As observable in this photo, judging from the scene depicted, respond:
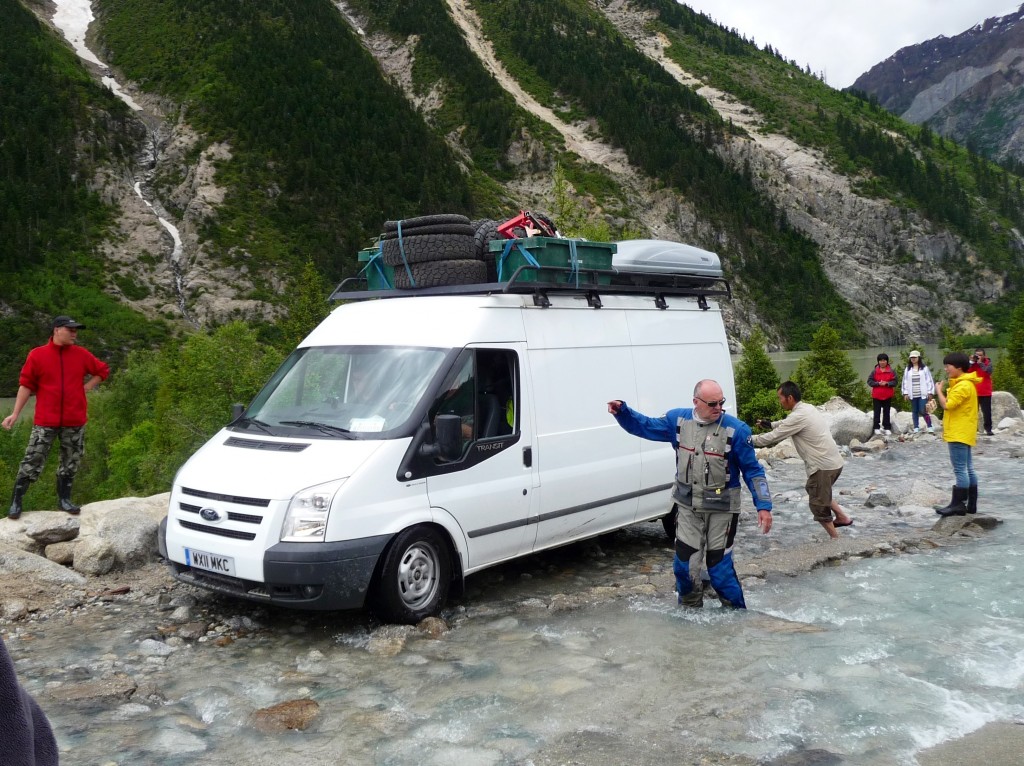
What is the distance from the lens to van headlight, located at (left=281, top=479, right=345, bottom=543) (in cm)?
580

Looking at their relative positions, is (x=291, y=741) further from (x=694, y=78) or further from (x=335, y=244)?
(x=694, y=78)

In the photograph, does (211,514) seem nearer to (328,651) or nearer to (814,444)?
(328,651)

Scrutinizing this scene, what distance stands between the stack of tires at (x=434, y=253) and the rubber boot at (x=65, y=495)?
4.13 metres

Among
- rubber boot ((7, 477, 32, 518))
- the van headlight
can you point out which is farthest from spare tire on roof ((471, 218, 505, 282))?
rubber boot ((7, 477, 32, 518))

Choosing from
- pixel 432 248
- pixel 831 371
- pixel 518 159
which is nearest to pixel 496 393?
pixel 432 248

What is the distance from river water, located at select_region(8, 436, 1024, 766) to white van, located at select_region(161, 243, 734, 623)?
0.51 meters

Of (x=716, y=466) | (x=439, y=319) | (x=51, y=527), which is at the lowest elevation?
(x=51, y=527)

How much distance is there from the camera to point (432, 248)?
7703 mm

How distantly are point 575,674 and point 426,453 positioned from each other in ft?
6.20

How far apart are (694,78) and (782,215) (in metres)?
41.4

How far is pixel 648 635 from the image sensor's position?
247 inches

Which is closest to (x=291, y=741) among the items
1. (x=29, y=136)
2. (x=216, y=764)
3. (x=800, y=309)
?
(x=216, y=764)

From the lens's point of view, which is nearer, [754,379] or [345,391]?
[345,391]

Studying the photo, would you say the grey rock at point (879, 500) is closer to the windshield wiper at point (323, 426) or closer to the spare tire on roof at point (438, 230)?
the spare tire on roof at point (438, 230)
